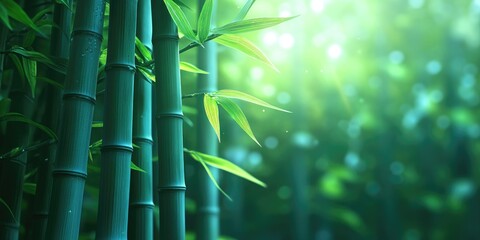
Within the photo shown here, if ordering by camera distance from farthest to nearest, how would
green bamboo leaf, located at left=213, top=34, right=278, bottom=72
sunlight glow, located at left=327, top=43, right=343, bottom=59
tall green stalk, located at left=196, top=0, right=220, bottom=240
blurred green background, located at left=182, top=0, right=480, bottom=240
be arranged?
blurred green background, located at left=182, top=0, right=480, bottom=240 → sunlight glow, located at left=327, top=43, right=343, bottom=59 → tall green stalk, located at left=196, top=0, right=220, bottom=240 → green bamboo leaf, located at left=213, top=34, right=278, bottom=72

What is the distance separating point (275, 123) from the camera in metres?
4.69

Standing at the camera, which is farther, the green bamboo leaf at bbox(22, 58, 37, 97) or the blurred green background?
the blurred green background

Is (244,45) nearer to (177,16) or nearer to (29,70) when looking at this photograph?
(177,16)

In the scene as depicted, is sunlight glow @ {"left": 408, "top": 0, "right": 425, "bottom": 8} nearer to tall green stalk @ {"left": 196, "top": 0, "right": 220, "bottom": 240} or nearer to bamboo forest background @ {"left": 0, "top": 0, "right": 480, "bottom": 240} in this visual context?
bamboo forest background @ {"left": 0, "top": 0, "right": 480, "bottom": 240}

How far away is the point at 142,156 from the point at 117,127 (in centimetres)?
14

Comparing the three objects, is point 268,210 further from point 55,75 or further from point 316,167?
point 55,75

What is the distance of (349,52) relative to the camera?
191 inches

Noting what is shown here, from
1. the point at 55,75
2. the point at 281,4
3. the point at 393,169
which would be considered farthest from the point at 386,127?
the point at 55,75

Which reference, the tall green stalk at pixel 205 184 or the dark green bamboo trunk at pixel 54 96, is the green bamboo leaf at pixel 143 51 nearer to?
the dark green bamboo trunk at pixel 54 96

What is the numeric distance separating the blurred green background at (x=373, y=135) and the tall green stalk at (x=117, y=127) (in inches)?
136

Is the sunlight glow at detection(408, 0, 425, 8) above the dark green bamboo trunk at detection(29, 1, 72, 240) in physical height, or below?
above

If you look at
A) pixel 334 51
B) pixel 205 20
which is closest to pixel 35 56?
pixel 205 20

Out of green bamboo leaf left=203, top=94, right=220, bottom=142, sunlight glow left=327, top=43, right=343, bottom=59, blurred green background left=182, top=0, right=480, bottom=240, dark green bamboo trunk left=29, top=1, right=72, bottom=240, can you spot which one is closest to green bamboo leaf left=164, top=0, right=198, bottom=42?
green bamboo leaf left=203, top=94, right=220, bottom=142

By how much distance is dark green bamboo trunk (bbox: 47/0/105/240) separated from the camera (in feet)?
2.35
